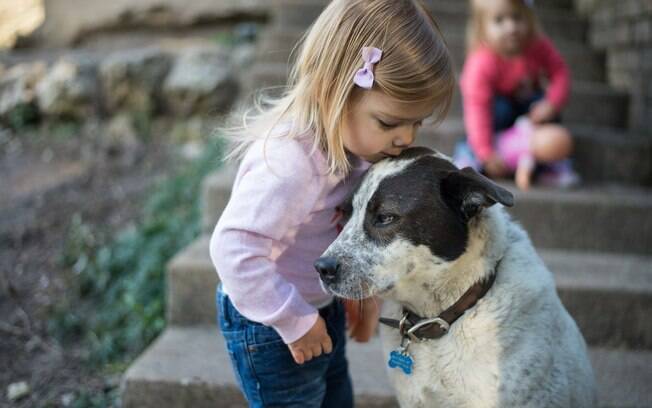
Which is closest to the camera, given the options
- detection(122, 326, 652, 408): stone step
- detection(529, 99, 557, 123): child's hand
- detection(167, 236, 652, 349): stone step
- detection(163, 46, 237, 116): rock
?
detection(122, 326, 652, 408): stone step

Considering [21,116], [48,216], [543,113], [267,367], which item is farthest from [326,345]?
[21,116]

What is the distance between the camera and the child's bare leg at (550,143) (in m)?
3.28

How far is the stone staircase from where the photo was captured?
2436 mm

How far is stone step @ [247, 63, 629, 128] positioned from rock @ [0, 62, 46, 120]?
2474mm

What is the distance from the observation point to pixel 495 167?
133 inches

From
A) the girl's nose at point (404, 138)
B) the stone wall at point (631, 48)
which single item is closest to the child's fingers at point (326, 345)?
the girl's nose at point (404, 138)

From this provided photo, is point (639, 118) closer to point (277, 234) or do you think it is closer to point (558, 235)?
point (558, 235)

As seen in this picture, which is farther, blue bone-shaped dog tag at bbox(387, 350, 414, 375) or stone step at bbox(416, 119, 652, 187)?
stone step at bbox(416, 119, 652, 187)

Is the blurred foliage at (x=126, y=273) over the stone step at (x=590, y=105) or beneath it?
beneath

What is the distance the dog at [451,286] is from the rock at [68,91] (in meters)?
4.33

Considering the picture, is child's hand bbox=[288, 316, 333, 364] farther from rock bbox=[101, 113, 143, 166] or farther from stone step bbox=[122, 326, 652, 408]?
rock bbox=[101, 113, 143, 166]

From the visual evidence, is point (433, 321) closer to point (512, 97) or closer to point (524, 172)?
point (524, 172)

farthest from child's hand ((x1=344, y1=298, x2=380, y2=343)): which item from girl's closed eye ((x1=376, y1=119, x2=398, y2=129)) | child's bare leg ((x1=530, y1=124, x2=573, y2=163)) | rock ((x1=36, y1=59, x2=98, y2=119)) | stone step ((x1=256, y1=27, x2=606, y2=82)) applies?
rock ((x1=36, y1=59, x2=98, y2=119))

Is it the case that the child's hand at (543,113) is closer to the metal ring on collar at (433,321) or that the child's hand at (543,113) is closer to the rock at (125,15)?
the metal ring on collar at (433,321)
